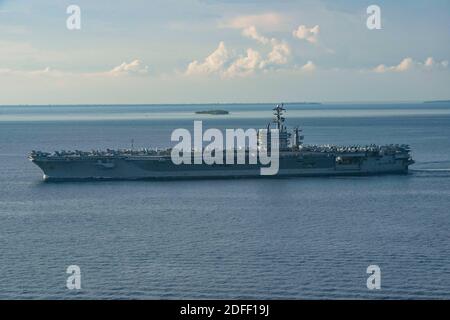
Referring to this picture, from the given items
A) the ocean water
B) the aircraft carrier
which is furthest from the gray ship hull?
the ocean water

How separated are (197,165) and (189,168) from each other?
0.82 m

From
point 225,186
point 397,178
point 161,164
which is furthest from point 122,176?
point 397,178

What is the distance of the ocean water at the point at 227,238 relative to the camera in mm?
26938

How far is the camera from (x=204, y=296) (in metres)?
25.8

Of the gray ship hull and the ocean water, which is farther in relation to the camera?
the gray ship hull

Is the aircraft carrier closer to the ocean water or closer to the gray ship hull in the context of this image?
the gray ship hull

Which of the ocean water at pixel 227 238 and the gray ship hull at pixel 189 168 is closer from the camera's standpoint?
the ocean water at pixel 227 238

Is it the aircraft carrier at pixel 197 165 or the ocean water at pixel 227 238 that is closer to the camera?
the ocean water at pixel 227 238

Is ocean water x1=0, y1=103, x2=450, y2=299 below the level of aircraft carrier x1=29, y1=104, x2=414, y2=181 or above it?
below

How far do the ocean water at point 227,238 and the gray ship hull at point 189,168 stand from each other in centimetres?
232

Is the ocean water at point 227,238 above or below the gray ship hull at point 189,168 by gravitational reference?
below

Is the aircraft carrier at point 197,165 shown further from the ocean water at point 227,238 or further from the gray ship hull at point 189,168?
the ocean water at point 227,238

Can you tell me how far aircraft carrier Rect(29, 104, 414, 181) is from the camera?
6425cm

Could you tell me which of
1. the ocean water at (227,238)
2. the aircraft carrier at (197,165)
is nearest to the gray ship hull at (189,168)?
the aircraft carrier at (197,165)
